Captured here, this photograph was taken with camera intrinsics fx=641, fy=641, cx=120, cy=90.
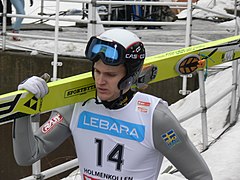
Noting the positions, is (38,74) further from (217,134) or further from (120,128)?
(120,128)

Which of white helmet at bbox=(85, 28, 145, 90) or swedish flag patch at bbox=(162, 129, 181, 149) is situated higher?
white helmet at bbox=(85, 28, 145, 90)

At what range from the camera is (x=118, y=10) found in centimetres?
1170

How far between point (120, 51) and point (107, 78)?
0.12 metres

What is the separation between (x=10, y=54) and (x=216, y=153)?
421 cm

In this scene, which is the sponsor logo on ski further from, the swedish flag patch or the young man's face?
the swedish flag patch

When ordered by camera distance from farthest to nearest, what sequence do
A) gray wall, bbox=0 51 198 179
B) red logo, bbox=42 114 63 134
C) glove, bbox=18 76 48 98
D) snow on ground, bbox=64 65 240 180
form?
gray wall, bbox=0 51 198 179 → snow on ground, bbox=64 65 240 180 → red logo, bbox=42 114 63 134 → glove, bbox=18 76 48 98

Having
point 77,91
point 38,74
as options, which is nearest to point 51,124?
point 77,91

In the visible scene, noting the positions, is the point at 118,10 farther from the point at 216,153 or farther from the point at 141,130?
the point at 141,130

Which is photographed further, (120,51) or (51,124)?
(51,124)

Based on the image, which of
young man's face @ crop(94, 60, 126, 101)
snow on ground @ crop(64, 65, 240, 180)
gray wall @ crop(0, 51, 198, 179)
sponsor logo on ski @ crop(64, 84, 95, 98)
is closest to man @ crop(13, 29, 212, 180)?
young man's face @ crop(94, 60, 126, 101)

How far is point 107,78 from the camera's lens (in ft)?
8.07

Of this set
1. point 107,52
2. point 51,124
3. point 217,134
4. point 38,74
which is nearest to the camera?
point 107,52

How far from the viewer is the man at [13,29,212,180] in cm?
247

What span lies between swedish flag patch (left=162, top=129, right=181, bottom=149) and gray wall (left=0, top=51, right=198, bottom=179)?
14.7ft
